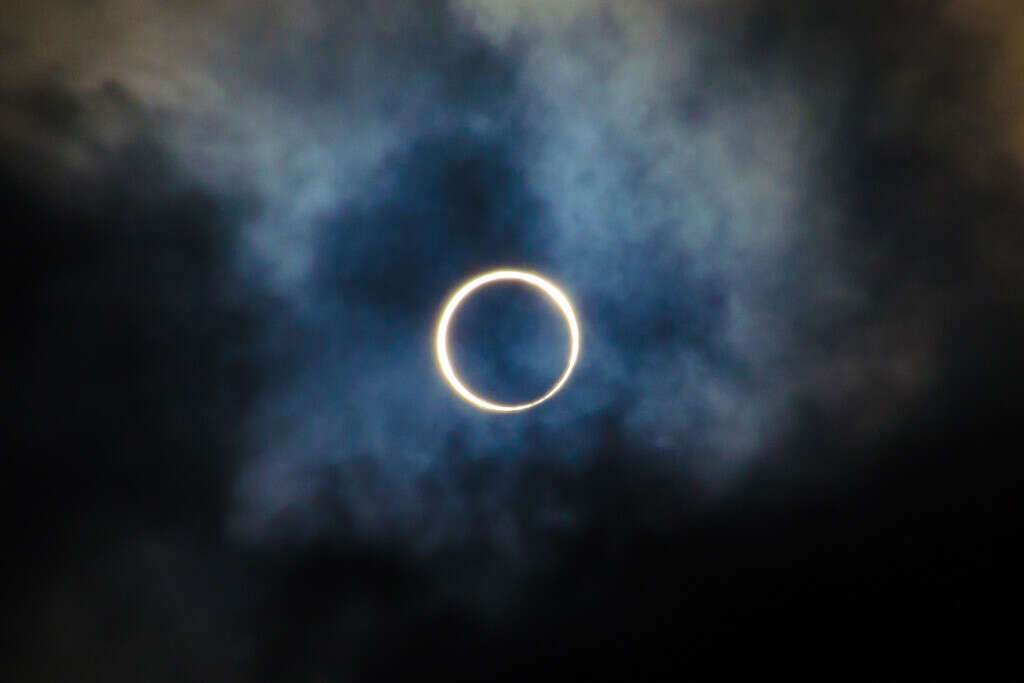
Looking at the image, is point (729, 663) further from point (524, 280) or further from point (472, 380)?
point (524, 280)

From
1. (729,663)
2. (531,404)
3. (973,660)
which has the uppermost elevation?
(531,404)

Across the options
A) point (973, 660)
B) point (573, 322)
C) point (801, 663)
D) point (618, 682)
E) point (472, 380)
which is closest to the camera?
point (573, 322)

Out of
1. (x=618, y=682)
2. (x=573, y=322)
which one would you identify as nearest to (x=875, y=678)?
(x=618, y=682)

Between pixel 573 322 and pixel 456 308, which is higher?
pixel 456 308

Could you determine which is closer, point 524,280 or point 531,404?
point 524,280

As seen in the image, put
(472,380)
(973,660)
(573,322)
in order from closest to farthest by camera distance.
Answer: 1. (573,322)
2. (472,380)
3. (973,660)

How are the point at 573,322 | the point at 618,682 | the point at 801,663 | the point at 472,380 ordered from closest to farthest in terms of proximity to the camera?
the point at 573,322
the point at 472,380
the point at 801,663
the point at 618,682

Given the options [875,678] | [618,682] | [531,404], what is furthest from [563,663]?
[531,404]

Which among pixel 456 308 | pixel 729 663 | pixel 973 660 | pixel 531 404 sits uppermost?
pixel 456 308

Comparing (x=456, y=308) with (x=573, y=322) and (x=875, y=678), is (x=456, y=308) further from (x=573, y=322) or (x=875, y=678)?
(x=875, y=678)
